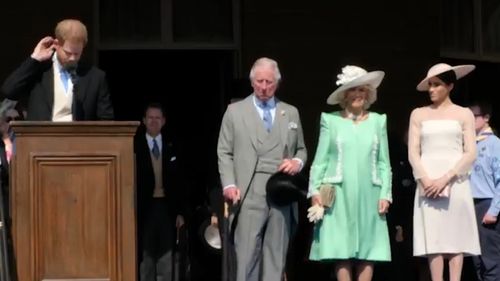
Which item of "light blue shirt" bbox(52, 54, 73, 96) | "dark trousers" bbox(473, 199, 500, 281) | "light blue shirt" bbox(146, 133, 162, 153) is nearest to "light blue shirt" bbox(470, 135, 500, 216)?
"dark trousers" bbox(473, 199, 500, 281)

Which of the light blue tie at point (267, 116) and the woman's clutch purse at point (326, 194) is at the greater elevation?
the light blue tie at point (267, 116)

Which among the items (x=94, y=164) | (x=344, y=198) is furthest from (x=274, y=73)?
(x=94, y=164)

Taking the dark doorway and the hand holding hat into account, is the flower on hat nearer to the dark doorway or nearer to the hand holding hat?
the hand holding hat

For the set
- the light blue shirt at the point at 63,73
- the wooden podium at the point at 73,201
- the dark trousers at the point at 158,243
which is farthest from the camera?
the dark trousers at the point at 158,243

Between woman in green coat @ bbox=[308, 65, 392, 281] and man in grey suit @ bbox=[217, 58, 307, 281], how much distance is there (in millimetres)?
219

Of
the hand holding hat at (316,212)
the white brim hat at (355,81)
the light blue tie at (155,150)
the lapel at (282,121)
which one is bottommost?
the hand holding hat at (316,212)

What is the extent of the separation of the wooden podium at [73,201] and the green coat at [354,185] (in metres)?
Result: 1.72

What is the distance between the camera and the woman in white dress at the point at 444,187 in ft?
29.2

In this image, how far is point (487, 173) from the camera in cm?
988

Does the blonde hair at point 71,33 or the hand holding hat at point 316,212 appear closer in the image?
the blonde hair at point 71,33

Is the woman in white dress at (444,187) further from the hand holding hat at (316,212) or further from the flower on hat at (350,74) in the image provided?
the hand holding hat at (316,212)

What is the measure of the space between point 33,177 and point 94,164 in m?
0.38

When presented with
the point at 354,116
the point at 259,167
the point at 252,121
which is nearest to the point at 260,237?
the point at 259,167

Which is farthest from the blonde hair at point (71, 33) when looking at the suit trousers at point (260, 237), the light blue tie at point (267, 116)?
the suit trousers at point (260, 237)
